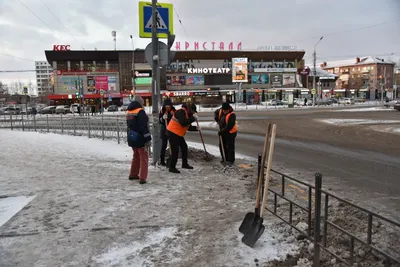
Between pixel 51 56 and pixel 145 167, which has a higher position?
pixel 51 56

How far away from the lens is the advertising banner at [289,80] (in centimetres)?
8181

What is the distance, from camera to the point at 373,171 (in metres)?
8.40

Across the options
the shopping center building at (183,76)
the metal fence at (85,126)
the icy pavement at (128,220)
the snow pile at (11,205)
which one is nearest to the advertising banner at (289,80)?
the shopping center building at (183,76)

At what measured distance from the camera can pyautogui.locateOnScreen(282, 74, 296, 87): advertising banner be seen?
268ft

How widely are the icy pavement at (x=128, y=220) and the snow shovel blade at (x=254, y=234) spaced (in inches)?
2.9

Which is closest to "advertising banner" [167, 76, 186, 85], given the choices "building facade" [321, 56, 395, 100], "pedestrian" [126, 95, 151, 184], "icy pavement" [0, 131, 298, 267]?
"building facade" [321, 56, 395, 100]

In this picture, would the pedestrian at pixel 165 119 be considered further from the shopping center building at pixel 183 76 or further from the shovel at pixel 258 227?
the shopping center building at pixel 183 76

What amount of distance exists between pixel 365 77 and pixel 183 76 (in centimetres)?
6549

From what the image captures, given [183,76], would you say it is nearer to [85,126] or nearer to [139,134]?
[85,126]

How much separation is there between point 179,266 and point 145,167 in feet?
11.3

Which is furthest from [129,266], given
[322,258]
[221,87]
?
[221,87]

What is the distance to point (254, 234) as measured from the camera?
13.1 feet

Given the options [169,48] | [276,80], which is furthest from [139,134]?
[276,80]

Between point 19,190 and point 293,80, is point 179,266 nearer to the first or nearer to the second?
point 19,190
